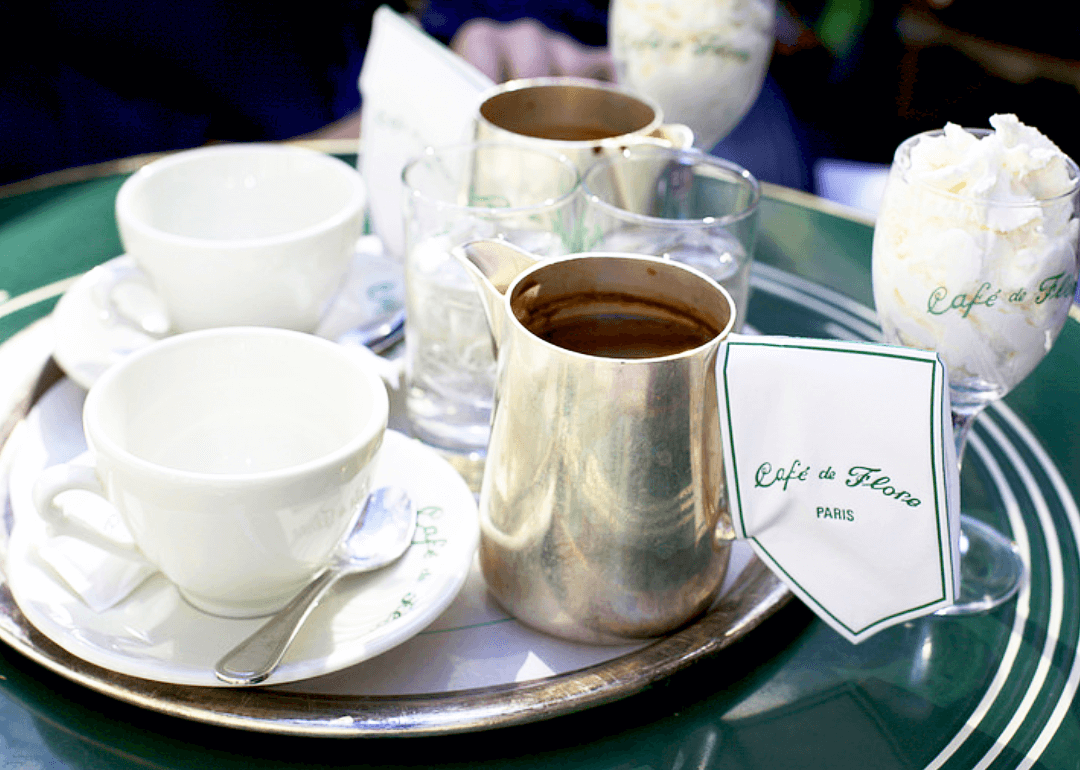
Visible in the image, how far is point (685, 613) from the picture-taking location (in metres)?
0.50

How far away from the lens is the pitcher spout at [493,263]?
1.63 feet

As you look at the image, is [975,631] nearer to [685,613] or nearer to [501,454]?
[685,613]

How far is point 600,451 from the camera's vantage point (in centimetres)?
45

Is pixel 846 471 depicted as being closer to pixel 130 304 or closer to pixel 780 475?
pixel 780 475

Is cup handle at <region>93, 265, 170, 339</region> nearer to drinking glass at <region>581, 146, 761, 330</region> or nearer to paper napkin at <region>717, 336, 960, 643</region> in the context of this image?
drinking glass at <region>581, 146, 761, 330</region>

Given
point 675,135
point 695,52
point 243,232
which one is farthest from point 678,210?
point 243,232

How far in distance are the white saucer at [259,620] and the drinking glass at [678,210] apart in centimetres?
17

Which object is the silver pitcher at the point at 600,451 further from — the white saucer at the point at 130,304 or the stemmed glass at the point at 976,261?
the white saucer at the point at 130,304

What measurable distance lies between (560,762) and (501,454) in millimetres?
138

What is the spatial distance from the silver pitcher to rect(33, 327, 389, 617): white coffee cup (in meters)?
0.07

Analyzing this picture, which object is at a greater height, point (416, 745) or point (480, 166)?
point (480, 166)

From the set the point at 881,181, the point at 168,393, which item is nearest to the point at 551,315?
the point at 168,393

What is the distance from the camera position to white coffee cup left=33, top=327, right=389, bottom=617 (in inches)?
17.3

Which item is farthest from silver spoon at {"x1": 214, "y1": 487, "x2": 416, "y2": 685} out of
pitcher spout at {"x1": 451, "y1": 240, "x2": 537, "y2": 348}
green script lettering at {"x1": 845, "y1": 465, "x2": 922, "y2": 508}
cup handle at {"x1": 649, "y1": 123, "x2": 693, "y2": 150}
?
cup handle at {"x1": 649, "y1": 123, "x2": 693, "y2": 150}
